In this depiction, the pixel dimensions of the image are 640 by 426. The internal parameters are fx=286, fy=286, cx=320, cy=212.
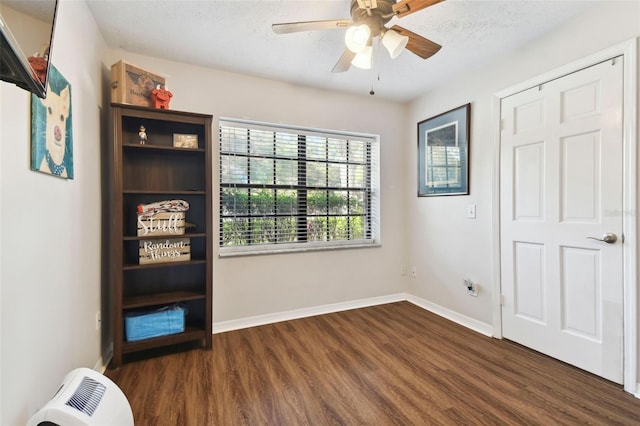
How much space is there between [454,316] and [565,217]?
141cm

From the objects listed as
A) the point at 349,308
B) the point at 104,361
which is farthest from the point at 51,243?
the point at 349,308

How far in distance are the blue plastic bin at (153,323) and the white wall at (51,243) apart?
21 centimetres

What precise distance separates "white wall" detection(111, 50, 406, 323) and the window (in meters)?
0.12

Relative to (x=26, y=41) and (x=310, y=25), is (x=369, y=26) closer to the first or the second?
(x=310, y=25)

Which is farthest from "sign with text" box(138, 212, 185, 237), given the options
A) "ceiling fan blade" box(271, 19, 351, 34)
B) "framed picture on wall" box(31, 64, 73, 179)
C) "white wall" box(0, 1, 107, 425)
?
"ceiling fan blade" box(271, 19, 351, 34)

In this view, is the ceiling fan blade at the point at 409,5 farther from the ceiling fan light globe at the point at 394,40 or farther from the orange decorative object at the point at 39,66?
the orange decorative object at the point at 39,66

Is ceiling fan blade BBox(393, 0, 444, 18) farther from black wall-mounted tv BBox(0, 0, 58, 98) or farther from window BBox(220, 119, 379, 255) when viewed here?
window BBox(220, 119, 379, 255)

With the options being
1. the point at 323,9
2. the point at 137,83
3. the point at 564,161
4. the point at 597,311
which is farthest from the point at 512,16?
the point at 137,83

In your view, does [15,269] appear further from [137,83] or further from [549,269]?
[549,269]

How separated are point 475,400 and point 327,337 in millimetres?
1226

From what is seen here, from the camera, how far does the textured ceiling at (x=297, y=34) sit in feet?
6.16

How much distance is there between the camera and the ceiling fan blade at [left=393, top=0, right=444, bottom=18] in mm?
1440

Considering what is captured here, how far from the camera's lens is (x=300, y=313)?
3082 millimetres

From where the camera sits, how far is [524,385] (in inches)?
73.7
